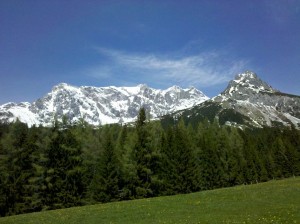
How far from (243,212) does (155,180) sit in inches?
1276

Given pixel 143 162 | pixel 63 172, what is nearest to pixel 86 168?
pixel 63 172

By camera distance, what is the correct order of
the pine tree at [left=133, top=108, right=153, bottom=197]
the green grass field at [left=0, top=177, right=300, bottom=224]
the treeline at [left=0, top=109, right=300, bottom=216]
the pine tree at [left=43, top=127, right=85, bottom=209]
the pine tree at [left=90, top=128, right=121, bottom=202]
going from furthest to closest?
the pine tree at [left=133, top=108, right=153, bottom=197] → the pine tree at [left=90, top=128, right=121, bottom=202] → the treeline at [left=0, top=109, right=300, bottom=216] → the pine tree at [left=43, top=127, right=85, bottom=209] → the green grass field at [left=0, top=177, right=300, bottom=224]

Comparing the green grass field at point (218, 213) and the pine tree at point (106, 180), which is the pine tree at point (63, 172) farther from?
the green grass field at point (218, 213)

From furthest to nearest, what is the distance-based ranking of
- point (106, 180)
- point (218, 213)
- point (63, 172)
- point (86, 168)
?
point (86, 168) < point (106, 180) < point (63, 172) < point (218, 213)

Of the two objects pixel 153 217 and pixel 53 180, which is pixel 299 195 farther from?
pixel 53 180

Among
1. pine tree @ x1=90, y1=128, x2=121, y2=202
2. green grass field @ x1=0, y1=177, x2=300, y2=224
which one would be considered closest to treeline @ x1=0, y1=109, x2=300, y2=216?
pine tree @ x1=90, y1=128, x2=121, y2=202

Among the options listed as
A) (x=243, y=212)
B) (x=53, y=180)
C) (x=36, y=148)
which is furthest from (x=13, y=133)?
(x=243, y=212)

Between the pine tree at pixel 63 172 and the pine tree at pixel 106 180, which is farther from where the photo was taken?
the pine tree at pixel 106 180

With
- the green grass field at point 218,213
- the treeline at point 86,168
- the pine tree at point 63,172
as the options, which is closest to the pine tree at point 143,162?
the treeline at point 86,168

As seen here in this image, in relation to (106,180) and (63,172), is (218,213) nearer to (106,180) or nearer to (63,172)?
(106,180)

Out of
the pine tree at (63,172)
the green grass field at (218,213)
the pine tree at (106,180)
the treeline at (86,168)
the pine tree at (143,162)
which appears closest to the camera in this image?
the green grass field at (218,213)

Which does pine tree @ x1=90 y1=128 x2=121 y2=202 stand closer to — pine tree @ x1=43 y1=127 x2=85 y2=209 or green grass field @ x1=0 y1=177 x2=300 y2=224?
pine tree @ x1=43 y1=127 x2=85 y2=209

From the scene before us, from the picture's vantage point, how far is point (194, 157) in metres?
71.1

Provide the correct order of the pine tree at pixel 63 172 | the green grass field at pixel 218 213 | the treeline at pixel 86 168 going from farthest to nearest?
the treeline at pixel 86 168 → the pine tree at pixel 63 172 → the green grass field at pixel 218 213
